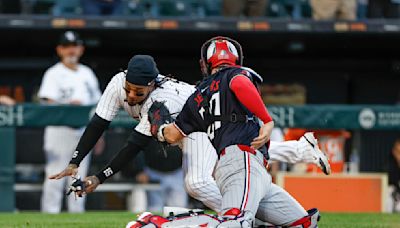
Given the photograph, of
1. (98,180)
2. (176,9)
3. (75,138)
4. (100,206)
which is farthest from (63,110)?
(98,180)

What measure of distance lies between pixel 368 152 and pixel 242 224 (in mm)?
6654

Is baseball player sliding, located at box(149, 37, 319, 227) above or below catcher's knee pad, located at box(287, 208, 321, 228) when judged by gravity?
above

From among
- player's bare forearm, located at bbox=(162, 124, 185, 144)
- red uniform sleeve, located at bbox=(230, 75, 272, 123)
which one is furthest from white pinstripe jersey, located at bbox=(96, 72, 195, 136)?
red uniform sleeve, located at bbox=(230, 75, 272, 123)

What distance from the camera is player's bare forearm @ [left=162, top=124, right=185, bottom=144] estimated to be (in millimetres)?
6484

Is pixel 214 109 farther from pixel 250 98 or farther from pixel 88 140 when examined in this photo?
pixel 88 140

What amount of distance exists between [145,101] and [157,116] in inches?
16.4

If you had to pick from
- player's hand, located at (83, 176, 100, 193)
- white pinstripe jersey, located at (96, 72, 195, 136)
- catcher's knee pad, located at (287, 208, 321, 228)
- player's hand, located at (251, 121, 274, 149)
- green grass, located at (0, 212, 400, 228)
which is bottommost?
green grass, located at (0, 212, 400, 228)

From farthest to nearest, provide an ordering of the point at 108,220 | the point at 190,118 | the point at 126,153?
the point at 108,220 < the point at 126,153 < the point at 190,118

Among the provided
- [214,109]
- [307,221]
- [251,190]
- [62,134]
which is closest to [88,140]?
[214,109]

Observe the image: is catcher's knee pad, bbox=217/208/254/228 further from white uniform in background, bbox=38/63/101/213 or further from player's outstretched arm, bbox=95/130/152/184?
white uniform in background, bbox=38/63/101/213

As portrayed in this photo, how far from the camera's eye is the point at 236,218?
5.89 meters

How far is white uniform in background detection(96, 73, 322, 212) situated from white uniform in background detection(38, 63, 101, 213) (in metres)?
3.68

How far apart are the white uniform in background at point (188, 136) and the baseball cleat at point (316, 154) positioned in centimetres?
76

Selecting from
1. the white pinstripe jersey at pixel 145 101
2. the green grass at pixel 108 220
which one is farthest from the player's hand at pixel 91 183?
the green grass at pixel 108 220
